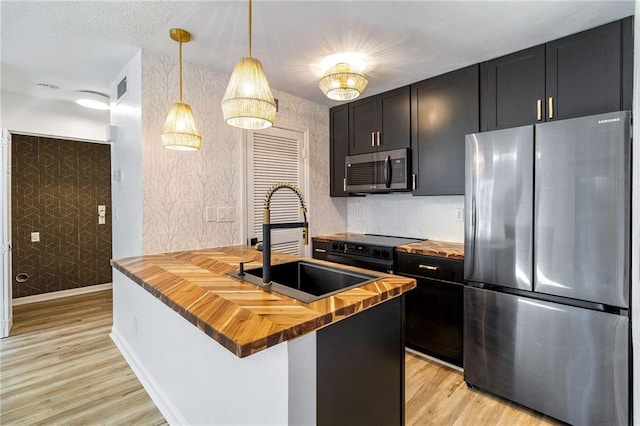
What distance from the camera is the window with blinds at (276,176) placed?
306cm

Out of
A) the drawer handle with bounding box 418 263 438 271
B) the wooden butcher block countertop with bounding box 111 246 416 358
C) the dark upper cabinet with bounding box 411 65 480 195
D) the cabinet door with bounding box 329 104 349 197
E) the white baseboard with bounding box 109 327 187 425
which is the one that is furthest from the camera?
the cabinet door with bounding box 329 104 349 197

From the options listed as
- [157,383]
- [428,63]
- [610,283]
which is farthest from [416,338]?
[428,63]

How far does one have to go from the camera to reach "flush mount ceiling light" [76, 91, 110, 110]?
3.41 metres

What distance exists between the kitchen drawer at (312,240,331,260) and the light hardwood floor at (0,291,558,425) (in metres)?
1.25

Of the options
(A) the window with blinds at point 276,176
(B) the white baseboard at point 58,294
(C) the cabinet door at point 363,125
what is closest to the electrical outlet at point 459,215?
(C) the cabinet door at point 363,125

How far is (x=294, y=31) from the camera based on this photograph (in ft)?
6.91

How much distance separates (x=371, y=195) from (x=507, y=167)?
73.7 inches

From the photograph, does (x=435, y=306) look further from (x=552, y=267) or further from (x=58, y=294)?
(x=58, y=294)

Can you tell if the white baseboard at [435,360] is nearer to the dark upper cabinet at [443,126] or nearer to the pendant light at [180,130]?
the dark upper cabinet at [443,126]

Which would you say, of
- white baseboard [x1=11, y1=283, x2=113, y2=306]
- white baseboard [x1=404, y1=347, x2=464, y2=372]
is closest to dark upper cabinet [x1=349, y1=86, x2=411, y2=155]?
white baseboard [x1=404, y1=347, x2=464, y2=372]

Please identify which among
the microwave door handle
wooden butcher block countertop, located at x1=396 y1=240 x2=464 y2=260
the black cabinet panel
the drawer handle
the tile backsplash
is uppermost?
the microwave door handle

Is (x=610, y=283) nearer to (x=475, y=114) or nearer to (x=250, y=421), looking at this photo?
(x=475, y=114)

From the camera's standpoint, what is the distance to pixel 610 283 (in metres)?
1.67

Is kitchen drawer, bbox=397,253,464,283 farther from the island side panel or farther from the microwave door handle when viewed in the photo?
the island side panel
